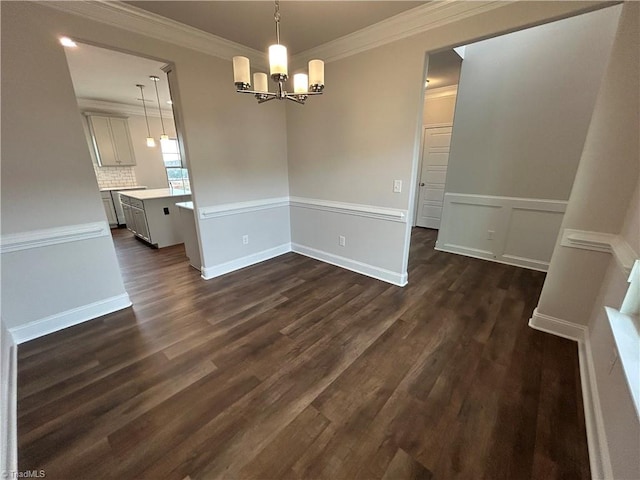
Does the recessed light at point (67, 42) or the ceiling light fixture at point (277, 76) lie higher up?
the recessed light at point (67, 42)

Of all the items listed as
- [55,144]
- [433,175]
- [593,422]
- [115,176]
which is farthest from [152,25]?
[115,176]

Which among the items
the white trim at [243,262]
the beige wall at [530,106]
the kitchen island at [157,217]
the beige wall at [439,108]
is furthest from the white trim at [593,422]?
the kitchen island at [157,217]

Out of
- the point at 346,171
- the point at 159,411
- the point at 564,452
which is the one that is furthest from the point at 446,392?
the point at 346,171

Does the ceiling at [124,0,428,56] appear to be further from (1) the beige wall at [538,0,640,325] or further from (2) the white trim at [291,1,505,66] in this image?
(1) the beige wall at [538,0,640,325]

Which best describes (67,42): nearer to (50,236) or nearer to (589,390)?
(50,236)

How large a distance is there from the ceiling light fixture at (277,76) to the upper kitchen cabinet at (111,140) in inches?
223

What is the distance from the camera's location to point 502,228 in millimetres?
3637

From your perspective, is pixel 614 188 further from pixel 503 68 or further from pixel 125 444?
pixel 125 444

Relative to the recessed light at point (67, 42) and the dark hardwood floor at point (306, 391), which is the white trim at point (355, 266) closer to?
the dark hardwood floor at point (306, 391)

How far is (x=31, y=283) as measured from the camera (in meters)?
2.12

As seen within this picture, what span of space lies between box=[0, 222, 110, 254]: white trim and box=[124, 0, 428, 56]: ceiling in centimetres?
190

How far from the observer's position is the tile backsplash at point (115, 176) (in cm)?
598

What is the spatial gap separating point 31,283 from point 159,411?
1656mm

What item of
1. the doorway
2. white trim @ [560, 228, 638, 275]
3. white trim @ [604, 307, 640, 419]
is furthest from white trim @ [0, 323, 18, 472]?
the doorway
